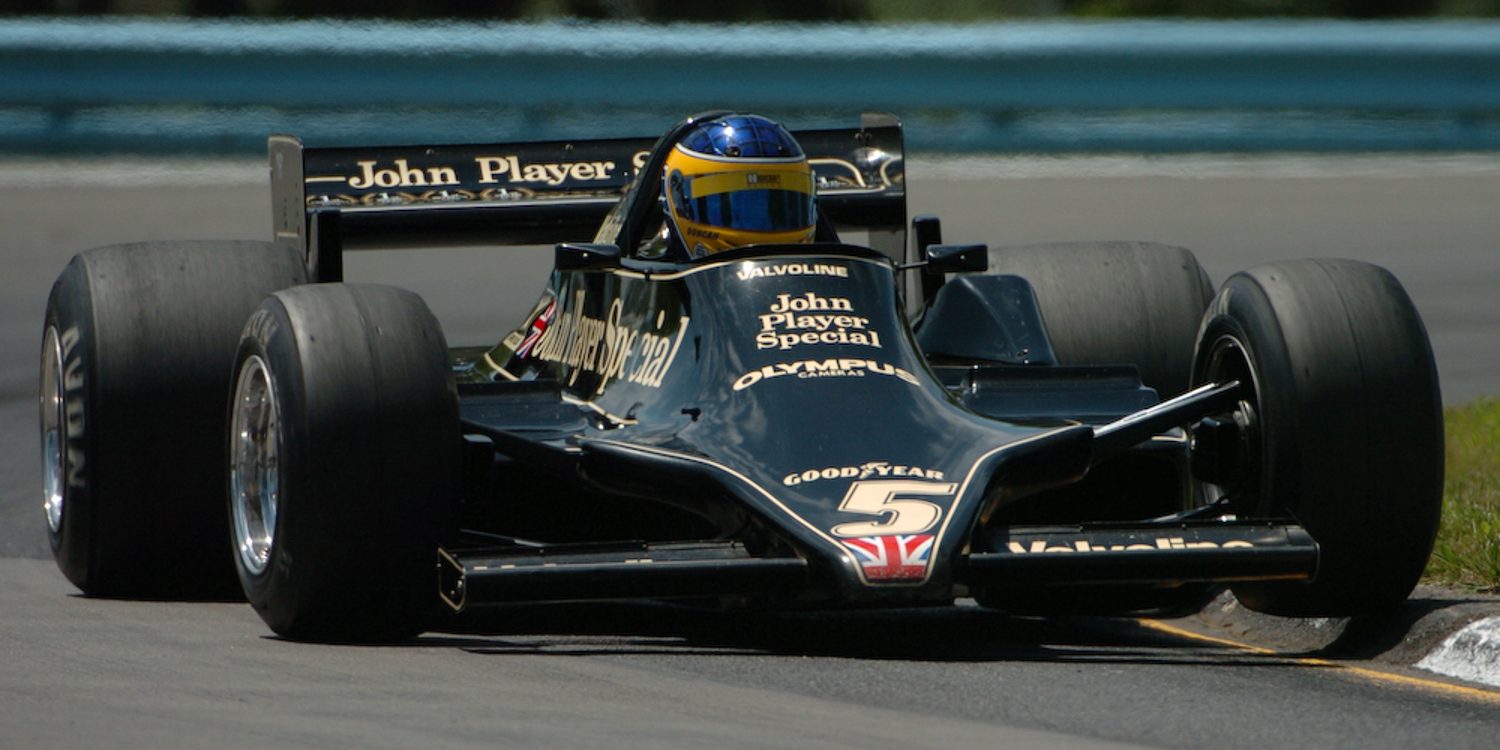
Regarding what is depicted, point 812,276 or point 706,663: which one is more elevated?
point 812,276

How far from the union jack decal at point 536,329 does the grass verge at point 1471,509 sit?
2.85 m

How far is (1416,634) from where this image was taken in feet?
22.8

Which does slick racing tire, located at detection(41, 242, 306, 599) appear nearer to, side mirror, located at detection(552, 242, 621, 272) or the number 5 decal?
A: side mirror, located at detection(552, 242, 621, 272)

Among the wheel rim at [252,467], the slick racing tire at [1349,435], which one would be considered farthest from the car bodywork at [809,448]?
the wheel rim at [252,467]

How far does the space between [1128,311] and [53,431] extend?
12.3ft

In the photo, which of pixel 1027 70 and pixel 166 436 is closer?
pixel 166 436

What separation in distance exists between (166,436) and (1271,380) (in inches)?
128

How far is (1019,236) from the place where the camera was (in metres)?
16.4

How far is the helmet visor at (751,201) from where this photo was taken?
804cm

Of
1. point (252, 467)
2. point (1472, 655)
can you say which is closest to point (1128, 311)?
point (1472, 655)

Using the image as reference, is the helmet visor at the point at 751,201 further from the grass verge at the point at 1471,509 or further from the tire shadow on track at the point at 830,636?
the grass verge at the point at 1471,509

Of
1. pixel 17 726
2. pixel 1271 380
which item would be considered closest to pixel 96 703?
pixel 17 726

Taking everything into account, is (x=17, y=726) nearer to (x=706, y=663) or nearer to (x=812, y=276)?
(x=706, y=663)

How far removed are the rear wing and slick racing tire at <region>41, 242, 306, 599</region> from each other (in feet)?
4.09
